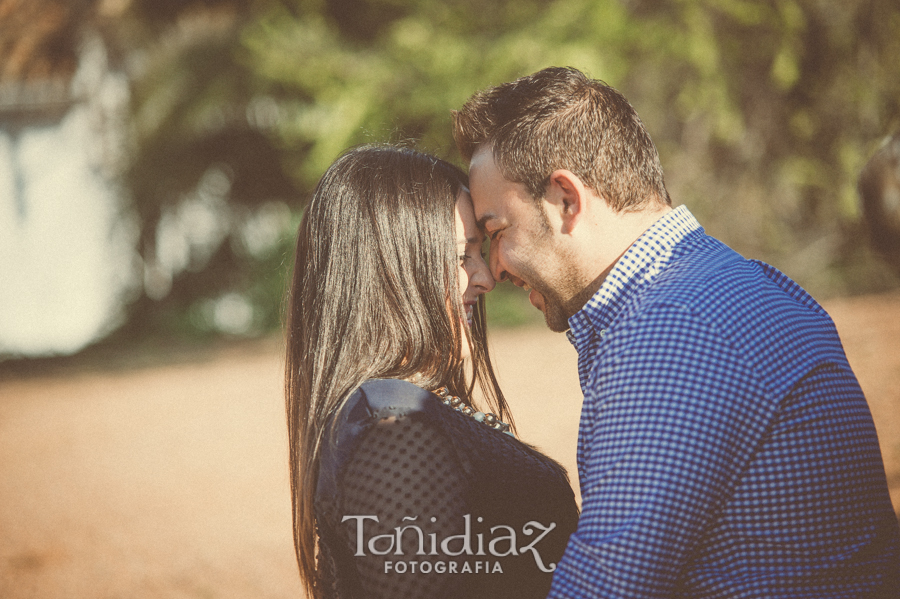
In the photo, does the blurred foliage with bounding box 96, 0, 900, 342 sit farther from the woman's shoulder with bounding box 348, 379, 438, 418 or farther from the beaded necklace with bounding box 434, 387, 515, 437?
the woman's shoulder with bounding box 348, 379, 438, 418

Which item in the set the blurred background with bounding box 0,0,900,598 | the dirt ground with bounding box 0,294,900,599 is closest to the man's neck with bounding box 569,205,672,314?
the dirt ground with bounding box 0,294,900,599

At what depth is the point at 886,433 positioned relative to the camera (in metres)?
5.82

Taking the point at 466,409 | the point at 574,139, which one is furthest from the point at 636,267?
the point at 466,409

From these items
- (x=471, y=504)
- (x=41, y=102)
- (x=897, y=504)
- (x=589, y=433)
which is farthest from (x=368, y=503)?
(x=41, y=102)

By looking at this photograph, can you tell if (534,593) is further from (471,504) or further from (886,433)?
(886,433)

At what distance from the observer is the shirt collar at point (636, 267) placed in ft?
5.71

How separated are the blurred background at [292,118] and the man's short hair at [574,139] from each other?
953 centimetres

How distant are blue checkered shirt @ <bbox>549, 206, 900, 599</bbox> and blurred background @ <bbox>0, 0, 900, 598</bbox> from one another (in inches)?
205

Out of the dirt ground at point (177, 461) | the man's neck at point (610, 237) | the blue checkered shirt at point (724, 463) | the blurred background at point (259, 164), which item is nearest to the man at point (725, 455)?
the blue checkered shirt at point (724, 463)

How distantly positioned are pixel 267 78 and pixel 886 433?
12.4 meters

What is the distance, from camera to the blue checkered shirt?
4.29ft

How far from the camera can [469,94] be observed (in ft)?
38.3

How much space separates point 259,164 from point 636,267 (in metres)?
14.8

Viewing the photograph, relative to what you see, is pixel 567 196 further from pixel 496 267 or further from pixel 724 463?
pixel 724 463
